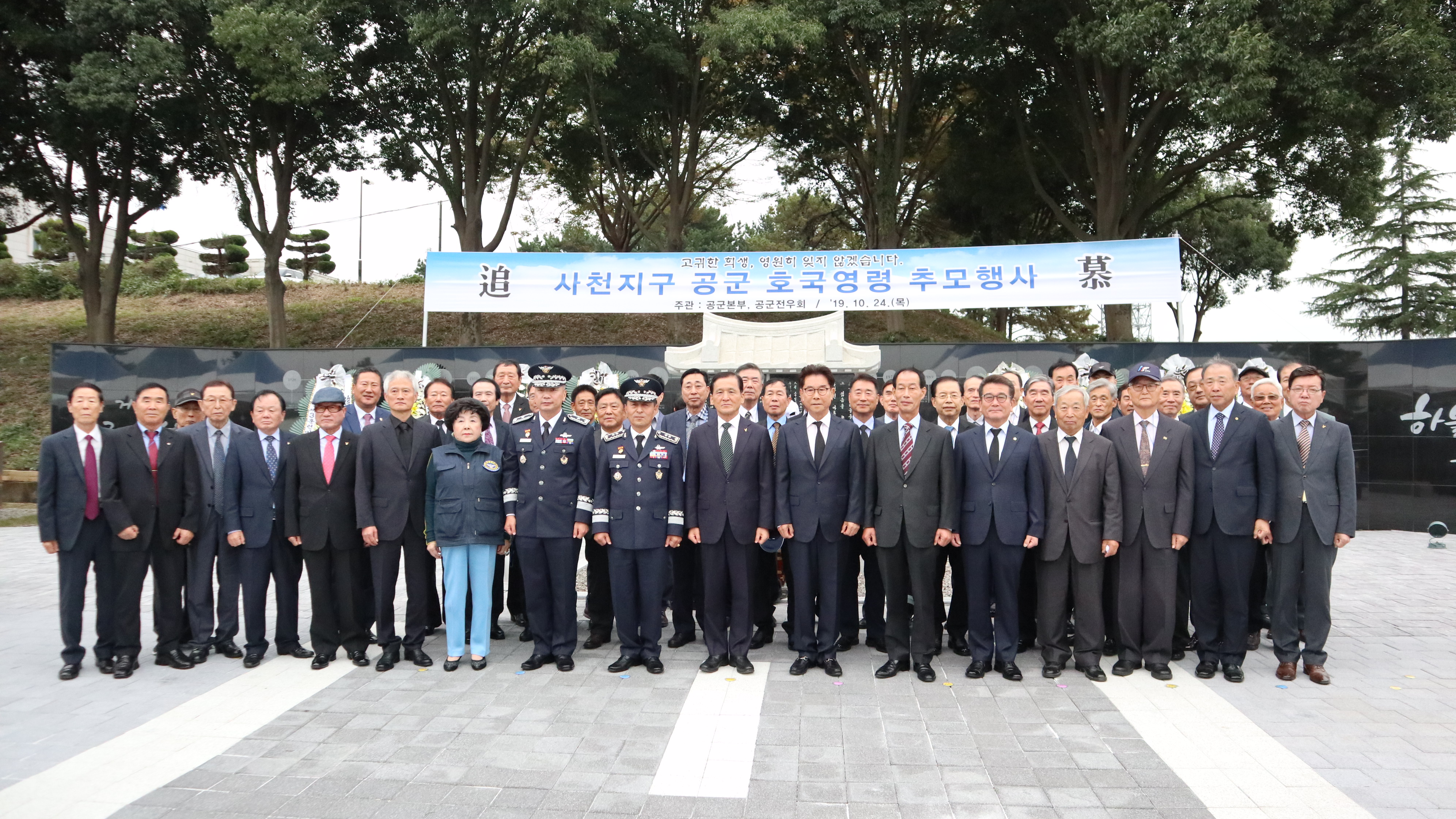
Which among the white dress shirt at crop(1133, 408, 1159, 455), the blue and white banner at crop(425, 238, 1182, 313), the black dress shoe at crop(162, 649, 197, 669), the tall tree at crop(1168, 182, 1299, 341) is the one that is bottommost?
the black dress shoe at crop(162, 649, 197, 669)

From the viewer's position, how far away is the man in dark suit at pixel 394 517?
16.7 ft

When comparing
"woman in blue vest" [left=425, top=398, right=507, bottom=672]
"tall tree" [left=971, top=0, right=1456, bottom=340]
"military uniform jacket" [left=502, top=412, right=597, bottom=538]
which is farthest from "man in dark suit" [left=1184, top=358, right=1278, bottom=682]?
"tall tree" [left=971, top=0, right=1456, bottom=340]

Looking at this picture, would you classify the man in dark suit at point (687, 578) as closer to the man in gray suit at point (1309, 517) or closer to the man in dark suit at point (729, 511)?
the man in dark suit at point (729, 511)

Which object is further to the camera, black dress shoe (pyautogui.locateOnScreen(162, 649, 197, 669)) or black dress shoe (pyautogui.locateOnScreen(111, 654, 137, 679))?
black dress shoe (pyautogui.locateOnScreen(162, 649, 197, 669))

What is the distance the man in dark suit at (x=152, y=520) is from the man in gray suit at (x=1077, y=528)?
16.2ft

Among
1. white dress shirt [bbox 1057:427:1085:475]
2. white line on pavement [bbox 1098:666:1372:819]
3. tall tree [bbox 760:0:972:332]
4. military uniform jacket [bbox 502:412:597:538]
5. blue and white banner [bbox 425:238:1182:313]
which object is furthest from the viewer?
tall tree [bbox 760:0:972:332]

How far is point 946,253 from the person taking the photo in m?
10.4

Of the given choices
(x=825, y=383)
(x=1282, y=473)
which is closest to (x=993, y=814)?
(x=825, y=383)

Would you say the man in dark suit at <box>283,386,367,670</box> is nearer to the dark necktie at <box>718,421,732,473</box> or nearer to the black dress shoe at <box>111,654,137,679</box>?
Answer: the black dress shoe at <box>111,654,137,679</box>

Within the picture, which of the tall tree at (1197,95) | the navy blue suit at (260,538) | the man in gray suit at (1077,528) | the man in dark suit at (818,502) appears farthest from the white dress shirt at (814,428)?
the tall tree at (1197,95)

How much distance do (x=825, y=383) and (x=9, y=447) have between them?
14686mm

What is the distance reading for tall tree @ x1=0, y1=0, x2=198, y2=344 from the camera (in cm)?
1316

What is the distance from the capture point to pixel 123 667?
4.88 meters

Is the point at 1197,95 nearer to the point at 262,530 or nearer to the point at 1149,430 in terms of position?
the point at 1149,430
